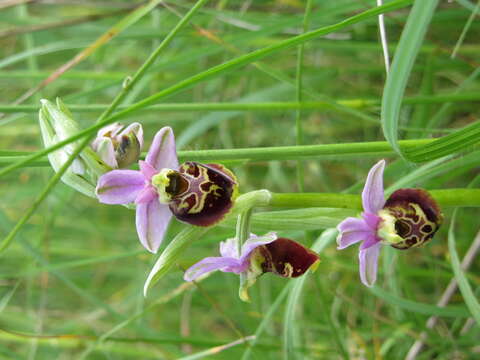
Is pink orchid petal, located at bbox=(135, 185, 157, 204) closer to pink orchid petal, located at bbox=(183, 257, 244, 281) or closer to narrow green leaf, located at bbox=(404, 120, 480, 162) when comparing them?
pink orchid petal, located at bbox=(183, 257, 244, 281)

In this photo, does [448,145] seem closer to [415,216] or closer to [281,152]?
[415,216]

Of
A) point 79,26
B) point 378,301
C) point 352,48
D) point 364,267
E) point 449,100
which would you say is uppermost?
point 79,26

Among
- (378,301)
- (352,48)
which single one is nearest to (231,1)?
(352,48)

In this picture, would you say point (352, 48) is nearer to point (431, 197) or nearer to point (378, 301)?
point (378, 301)

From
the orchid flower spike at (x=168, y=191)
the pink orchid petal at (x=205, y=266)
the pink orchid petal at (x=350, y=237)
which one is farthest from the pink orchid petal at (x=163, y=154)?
the pink orchid petal at (x=350, y=237)

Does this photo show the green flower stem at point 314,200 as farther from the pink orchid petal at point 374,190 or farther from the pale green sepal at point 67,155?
the pale green sepal at point 67,155

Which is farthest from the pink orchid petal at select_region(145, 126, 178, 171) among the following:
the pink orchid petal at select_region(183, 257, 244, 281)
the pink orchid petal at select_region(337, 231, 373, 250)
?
the pink orchid petal at select_region(337, 231, 373, 250)

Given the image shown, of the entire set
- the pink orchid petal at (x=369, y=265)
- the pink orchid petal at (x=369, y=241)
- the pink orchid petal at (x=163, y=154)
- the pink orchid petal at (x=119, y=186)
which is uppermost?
the pink orchid petal at (x=163, y=154)
